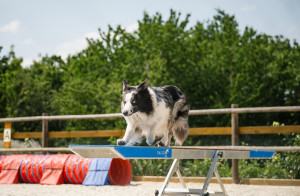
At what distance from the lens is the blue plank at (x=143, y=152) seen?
314cm

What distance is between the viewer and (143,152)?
129 inches

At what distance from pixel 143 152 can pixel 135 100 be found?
1.52ft

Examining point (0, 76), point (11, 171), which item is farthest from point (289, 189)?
point (0, 76)

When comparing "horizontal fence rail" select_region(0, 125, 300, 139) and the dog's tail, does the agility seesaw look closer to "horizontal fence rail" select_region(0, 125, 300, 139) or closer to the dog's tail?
the dog's tail

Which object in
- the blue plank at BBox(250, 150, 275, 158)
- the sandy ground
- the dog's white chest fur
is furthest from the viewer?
the sandy ground

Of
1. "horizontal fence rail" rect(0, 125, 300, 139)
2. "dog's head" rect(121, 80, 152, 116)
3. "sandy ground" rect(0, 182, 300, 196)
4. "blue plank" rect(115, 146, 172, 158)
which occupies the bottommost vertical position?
"sandy ground" rect(0, 182, 300, 196)

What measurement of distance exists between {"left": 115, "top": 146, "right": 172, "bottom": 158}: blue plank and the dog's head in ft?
1.05

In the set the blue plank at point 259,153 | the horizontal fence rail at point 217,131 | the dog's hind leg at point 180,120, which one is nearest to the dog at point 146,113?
the dog's hind leg at point 180,120

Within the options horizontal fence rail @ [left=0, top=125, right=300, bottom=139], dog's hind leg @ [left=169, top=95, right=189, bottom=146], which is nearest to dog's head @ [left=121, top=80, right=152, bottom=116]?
dog's hind leg @ [left=169, top=95, right=189, bottom=146]

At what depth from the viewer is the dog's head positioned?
337cm

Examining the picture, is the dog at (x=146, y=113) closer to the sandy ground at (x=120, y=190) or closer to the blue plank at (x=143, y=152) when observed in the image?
the blue plank at (x=143, y=152)

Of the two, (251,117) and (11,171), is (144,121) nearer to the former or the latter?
(11,171)

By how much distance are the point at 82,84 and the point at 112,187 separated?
6.51m

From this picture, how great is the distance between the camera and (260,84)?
11.8 meters
